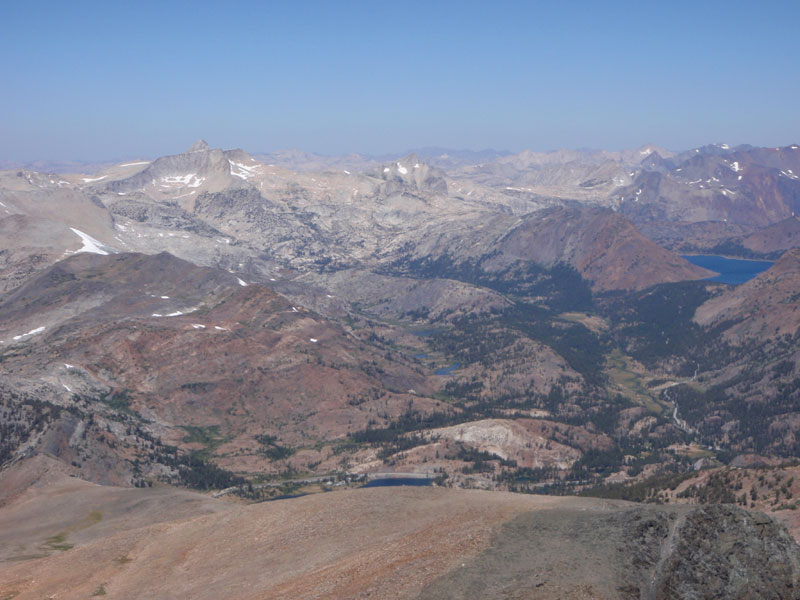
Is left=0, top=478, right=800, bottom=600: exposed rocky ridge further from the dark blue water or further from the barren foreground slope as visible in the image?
the dark blue water

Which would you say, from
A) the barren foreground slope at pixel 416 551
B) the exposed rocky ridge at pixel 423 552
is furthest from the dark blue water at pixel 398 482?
the exposed rocky ridge at pixel 423 552

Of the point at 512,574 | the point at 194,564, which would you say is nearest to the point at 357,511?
the point at 194,564

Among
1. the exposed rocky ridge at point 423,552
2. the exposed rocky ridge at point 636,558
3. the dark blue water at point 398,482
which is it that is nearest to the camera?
the exposed rocky ridge at point 636,558

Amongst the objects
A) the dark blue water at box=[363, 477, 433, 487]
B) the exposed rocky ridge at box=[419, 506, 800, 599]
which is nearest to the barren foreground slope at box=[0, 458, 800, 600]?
the exposed rocky ridge at box=[419, 506, 800, 599]

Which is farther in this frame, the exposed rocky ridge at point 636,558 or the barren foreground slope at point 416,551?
the barren foreground slope at point 416,551

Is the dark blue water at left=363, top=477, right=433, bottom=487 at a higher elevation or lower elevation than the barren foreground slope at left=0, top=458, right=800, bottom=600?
lower

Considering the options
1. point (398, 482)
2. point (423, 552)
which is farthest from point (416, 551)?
point (398, 482)

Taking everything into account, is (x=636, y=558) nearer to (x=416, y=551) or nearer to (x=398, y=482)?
(x=416, y=551)

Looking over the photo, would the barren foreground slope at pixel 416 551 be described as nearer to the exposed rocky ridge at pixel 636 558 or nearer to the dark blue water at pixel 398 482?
the exposed rocky ridge at pixel 636 558
